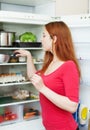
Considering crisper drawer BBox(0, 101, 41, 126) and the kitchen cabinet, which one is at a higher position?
the kitchen cabinet

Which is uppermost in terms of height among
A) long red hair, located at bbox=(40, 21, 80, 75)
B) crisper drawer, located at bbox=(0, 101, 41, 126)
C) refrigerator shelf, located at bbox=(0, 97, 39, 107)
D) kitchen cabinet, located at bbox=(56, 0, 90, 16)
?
kitchen cabinet, located at bbox=(56, 0, 90, 16)

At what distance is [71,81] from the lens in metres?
1.33

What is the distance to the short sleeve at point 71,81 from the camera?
4.31 ft

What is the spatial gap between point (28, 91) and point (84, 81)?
573 mm

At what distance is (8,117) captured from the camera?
216 cm

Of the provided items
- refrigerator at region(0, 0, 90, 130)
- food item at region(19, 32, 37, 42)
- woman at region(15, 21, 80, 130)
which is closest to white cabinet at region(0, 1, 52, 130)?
refrigerator at region(0, 0, 90, 130)

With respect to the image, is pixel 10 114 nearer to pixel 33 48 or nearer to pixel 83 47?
pixel 33 48

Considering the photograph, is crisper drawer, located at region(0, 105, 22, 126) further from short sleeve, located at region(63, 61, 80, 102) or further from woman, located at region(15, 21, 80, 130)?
short sleeve, located at region(63, 61, 80, 102)

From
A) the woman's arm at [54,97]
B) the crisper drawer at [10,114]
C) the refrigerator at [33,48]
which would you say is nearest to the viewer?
the woman's arm at [54,97]

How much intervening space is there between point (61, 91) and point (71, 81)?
0.11m

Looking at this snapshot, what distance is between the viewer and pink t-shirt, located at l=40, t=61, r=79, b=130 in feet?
4.35

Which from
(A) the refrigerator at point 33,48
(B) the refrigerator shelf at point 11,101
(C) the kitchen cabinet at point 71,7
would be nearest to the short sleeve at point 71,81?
(A) the refrigerator at point 33,48

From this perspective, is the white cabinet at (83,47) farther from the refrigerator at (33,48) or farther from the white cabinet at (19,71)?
the white cabinet at (19,71)

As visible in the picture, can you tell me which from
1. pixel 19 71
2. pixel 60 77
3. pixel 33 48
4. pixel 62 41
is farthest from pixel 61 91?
pixel 19 71
